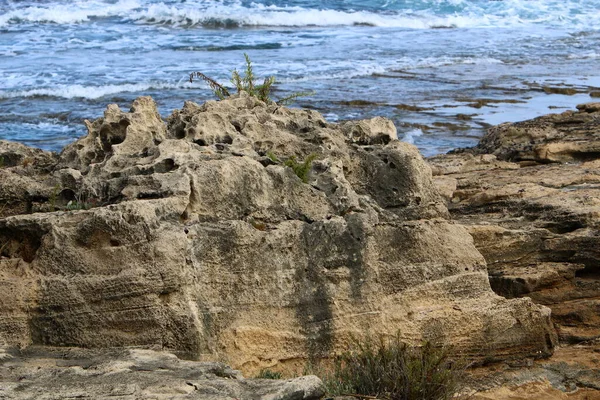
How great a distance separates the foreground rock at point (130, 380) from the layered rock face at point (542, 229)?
2.70 meters

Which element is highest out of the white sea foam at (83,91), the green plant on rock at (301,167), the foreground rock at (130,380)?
the green plant on rock at (301,167)

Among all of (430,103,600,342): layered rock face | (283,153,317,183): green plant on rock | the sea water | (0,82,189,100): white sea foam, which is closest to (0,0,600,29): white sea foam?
the sea water

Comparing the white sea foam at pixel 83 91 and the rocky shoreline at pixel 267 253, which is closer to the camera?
the rocky shoreline at pixel 267 253

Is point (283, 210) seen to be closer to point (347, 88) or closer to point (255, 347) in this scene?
point (255, 347)

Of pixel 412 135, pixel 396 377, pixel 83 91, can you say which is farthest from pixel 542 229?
pixel 83 91

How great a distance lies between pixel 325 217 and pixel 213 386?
1.78 meters

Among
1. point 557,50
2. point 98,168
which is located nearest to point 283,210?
point 98,168

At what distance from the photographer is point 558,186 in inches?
306

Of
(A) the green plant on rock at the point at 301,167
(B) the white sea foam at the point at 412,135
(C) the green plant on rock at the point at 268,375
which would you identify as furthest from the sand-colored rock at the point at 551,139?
(C) the green plant on rock at the point at 268,375

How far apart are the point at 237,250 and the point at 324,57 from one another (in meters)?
16.9

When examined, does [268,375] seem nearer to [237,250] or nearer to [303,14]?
[237,250]

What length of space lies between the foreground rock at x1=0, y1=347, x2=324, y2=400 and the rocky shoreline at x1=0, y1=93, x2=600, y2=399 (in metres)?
0.02

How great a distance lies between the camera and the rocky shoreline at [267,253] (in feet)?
15.7

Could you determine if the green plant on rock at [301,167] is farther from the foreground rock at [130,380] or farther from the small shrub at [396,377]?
the foreground rock at [130,380]
